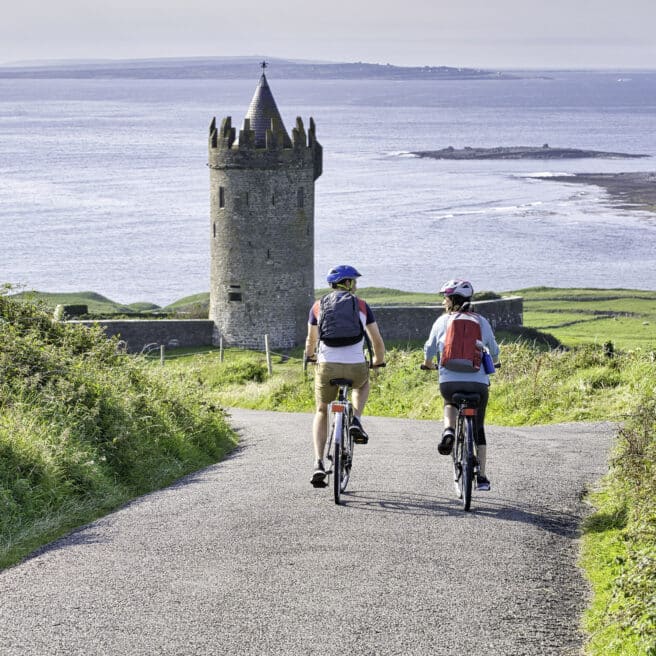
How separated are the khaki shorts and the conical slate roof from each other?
130 feet

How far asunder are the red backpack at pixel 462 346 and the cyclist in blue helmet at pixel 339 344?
22.2 inches

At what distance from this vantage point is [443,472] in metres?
11.4

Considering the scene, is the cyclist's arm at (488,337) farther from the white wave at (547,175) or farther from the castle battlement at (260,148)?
the white wave at (547,175)

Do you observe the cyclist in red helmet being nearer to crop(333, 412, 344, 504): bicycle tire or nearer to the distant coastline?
crop(333, 412, 344, 504): bicycle tire

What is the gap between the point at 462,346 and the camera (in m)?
9.50

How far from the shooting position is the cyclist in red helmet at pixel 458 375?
9609mm

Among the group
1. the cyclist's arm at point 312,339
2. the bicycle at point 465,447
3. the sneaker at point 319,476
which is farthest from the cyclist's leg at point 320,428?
the bicycle at point 465,447

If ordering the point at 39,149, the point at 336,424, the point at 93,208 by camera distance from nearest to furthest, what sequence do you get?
the point at 336,424
the point at 93,208
the point at 39,149

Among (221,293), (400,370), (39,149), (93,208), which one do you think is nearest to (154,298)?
(221,293)

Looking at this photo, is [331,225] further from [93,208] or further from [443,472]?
[443,472]

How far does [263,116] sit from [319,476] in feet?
136

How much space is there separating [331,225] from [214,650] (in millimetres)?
107815

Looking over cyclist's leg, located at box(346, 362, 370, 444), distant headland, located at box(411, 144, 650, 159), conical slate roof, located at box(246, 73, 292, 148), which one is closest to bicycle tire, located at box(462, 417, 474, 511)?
cyclist's leg, located at box(346, 362, 370, 444)

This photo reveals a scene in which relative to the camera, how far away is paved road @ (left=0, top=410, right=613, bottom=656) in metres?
6.72
